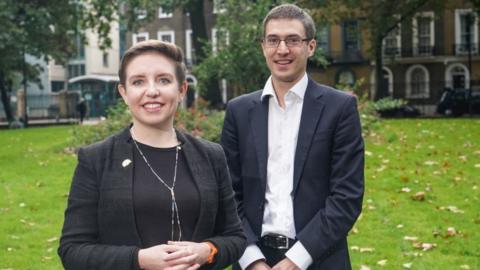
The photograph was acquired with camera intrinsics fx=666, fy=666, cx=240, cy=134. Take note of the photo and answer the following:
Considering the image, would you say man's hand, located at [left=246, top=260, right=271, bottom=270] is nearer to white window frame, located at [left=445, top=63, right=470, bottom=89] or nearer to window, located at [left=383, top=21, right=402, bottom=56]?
white window frame, located at [left=445, top=63, right=470, bottom=89]

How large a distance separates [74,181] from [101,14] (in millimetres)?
27163

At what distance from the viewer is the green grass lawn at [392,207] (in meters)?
7.05

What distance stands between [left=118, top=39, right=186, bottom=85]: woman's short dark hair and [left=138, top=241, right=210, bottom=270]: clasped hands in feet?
2.22

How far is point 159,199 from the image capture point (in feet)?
8.48

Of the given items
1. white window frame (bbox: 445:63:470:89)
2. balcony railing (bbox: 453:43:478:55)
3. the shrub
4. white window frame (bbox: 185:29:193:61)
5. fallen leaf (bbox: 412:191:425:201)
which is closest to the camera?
fallen leaf (bbox: 412:191:425:201)

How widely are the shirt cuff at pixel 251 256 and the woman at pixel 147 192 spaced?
0.61m

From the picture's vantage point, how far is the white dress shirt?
11.1 feet

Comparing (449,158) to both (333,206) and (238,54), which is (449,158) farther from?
(333,206)

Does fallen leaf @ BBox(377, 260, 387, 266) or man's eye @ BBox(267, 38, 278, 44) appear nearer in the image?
man's eye @ BBox(267, 38, 278, 44)

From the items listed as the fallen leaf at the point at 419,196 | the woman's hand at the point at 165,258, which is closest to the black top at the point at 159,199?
the woman's hand at the point at 165,258

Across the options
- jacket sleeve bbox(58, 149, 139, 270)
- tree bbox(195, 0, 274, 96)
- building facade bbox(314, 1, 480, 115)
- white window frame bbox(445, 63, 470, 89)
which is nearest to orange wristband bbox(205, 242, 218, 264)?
jacket sleeve bbox(58, 149, 139, 270)

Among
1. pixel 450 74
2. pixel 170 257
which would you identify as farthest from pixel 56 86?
pixel 170 257

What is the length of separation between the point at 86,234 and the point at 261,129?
1213mm

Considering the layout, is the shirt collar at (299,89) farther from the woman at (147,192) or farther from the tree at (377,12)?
the tree at (377,12)
